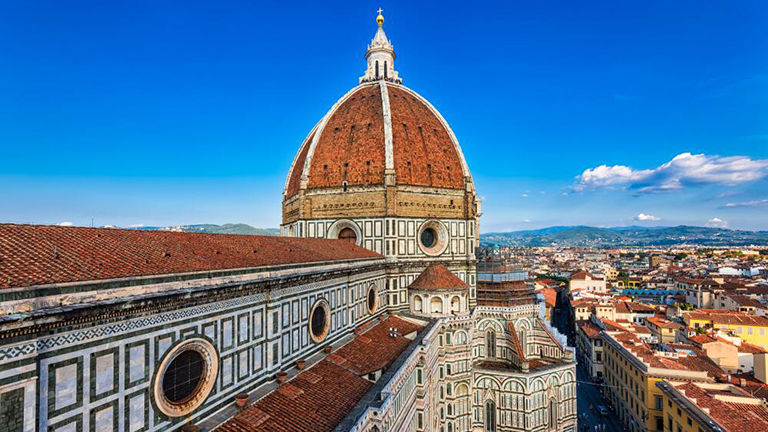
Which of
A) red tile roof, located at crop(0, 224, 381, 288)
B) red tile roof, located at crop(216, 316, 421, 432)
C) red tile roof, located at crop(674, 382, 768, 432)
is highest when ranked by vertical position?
red tile roof, located at crop(0, 224, 381, 288)

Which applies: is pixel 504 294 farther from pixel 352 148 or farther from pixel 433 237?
pixel 352 148

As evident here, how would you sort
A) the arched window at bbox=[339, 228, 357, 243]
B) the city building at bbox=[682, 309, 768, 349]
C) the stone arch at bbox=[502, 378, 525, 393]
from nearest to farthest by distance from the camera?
1. the stone arch at bbox=[502, 378, 525, 393]
2. the arched window at bbox=[339, 228, 357, 243]
3. the city building at bbox=[682, 309, 768, 349]

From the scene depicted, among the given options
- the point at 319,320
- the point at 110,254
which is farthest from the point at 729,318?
the point at 110,254

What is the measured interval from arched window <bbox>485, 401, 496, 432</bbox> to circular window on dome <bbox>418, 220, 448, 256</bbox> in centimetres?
1074

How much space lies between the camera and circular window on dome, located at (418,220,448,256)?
3005cm

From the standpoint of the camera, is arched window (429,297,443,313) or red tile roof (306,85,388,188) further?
red tile roof (306,85,388,188)

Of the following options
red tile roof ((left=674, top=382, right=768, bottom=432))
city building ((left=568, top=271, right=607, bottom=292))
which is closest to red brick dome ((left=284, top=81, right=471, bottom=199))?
red tile roof ((left=674, top=382, right=768, bottom=432))

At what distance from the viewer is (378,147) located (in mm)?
30141

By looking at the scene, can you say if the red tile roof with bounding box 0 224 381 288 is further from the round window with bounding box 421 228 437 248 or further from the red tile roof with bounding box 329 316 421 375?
the round window with bounding box 421 228 437 248

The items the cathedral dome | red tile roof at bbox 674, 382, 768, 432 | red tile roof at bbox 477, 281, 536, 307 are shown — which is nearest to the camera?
red tile roof at bbox 674, 382, 768, 432

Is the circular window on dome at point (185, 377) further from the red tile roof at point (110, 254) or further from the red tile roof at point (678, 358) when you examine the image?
the red tile roof at point (678, 358)

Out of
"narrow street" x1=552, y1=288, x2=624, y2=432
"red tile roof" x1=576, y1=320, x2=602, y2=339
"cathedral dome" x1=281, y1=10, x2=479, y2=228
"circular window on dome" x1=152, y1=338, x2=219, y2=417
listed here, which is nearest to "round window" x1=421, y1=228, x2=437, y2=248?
"cathedral dome" x1=281, y1=10, x2=479, y2=228

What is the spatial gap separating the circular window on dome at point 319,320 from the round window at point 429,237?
13.3 m

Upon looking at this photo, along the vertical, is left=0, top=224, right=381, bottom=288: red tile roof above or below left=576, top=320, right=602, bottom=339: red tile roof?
above
